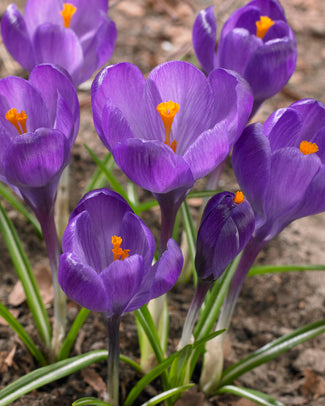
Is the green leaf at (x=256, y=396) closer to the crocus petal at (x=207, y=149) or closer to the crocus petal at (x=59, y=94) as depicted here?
the crocus petal at (x=207, y=149)

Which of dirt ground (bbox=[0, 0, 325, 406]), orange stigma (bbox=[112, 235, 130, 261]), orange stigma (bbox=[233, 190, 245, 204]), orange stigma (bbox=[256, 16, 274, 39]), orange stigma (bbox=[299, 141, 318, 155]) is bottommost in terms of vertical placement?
dirt ground (bbox=[0, 0, 325, 406])

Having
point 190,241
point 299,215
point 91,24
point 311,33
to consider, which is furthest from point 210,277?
point 311,33

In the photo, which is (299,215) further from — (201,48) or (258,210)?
(201,48)

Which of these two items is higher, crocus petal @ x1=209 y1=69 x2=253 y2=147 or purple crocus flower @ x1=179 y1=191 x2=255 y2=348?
crocus petal @ x1=209 y1=69 x2=253 y2=147

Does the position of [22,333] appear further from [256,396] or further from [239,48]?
[239,48]

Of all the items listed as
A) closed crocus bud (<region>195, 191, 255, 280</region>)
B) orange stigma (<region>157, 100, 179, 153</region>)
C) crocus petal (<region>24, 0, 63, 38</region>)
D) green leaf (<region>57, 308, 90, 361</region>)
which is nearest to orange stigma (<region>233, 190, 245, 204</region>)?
closed crocus bud (<region>195, 191, 255, 280</region>)

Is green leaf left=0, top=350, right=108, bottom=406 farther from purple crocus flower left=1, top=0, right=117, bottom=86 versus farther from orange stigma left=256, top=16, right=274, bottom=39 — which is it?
orange stigma left=256, top=16, right=274, bottom=39

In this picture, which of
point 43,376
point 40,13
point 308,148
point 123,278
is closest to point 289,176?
point 308,148
